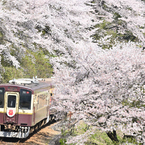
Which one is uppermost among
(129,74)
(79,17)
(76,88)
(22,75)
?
(79,17)

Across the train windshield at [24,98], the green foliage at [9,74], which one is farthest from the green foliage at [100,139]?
the green foliage at [9,74]

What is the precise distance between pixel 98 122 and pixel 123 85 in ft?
3.68

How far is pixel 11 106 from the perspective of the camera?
1084 centimetres

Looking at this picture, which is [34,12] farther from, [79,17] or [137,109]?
[137,109]

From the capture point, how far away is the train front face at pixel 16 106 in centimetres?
1080

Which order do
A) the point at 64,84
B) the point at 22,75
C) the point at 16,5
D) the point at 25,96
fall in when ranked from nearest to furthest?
the point at 64,84, the point at 25,96, the point at 16,5, the point at 22,75

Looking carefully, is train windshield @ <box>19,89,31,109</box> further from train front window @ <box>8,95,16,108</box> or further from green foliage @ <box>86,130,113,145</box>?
green foliage @ <box>86,130,113,145</box>

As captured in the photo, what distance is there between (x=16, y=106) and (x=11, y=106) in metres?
0.18

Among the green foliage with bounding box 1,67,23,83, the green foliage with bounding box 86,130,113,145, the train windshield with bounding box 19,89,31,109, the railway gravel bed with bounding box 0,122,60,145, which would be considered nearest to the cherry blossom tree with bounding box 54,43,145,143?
the green foliage with bounding box 86,130,113,145

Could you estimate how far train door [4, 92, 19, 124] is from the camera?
1082cm

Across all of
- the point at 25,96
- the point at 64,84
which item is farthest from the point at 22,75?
the point at 64,84

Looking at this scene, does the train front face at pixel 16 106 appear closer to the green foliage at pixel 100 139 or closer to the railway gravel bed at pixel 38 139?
the railway gravel bed at pixel 38 139

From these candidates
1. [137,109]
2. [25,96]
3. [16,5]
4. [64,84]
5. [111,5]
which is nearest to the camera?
[137,109]

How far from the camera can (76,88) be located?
26.5 ft
